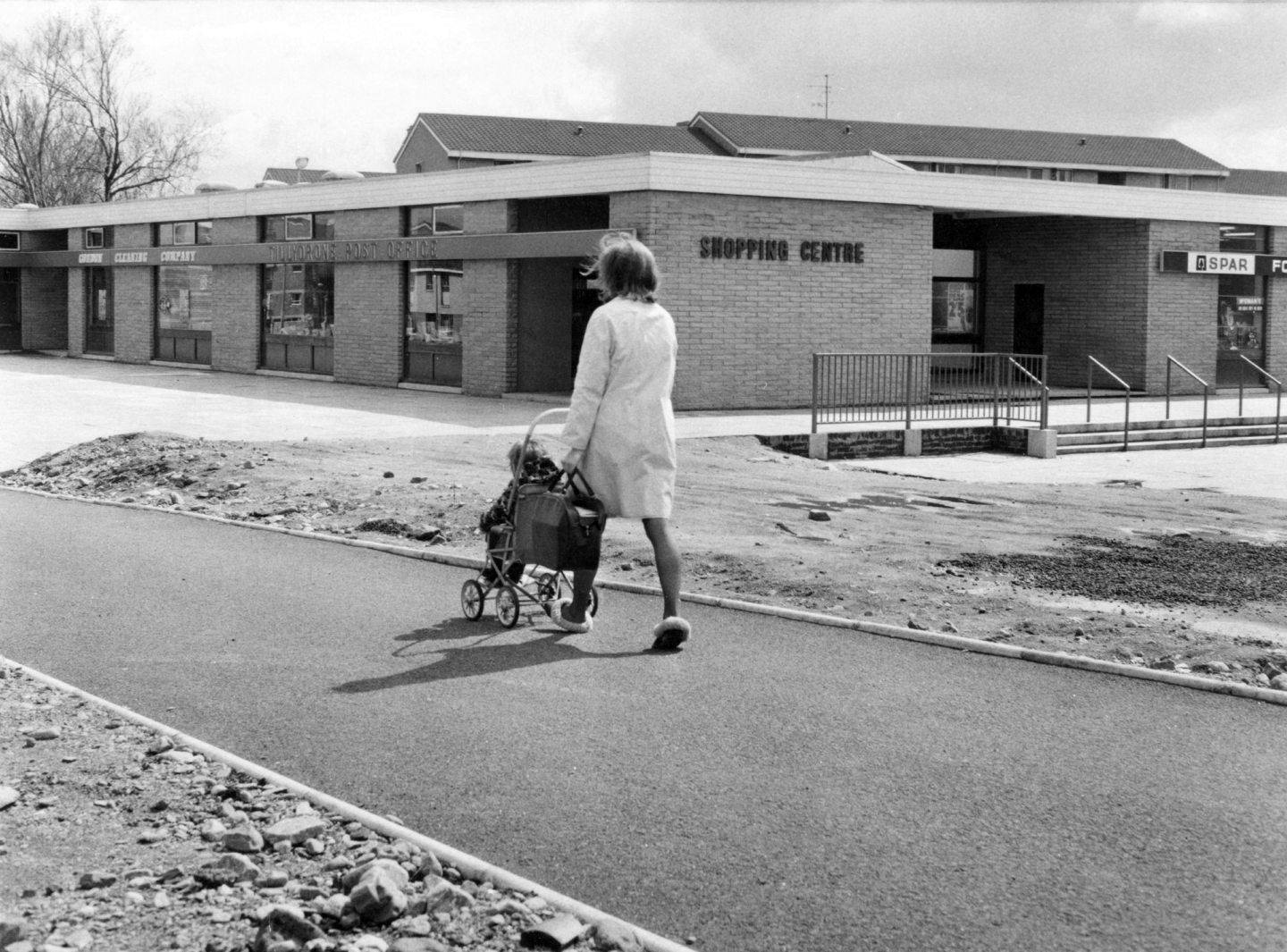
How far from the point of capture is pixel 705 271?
2617 cm

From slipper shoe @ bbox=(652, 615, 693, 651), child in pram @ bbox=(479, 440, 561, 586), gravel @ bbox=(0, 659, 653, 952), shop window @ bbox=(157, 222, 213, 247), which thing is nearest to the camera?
gravel @ bbox=(0, 659, 653, 952)

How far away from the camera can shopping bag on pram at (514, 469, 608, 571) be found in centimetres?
761

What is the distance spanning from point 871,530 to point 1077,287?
21913 millimetres

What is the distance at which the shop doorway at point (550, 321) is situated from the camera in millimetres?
28844

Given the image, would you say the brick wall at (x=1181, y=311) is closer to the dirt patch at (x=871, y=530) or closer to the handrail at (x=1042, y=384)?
the handrail at (x=1042, y=384)

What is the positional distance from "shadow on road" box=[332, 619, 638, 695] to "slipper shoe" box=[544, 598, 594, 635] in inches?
2.3

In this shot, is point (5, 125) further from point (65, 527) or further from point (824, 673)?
point (824, 673)

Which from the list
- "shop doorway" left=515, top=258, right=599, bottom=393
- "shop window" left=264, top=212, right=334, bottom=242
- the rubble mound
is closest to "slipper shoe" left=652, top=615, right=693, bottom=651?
the rubble mound

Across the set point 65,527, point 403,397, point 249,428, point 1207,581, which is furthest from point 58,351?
point 1207,581

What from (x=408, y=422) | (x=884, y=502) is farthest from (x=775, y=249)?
→ (x=884, y=502)

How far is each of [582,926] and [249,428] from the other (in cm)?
1869

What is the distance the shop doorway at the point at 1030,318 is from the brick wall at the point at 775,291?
6.49 metres

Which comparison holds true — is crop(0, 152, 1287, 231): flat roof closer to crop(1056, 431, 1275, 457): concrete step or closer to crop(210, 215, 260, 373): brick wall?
crop(210, 215, 260, 373): brick wall

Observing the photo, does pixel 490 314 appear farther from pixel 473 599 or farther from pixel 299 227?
pixel 473 599
